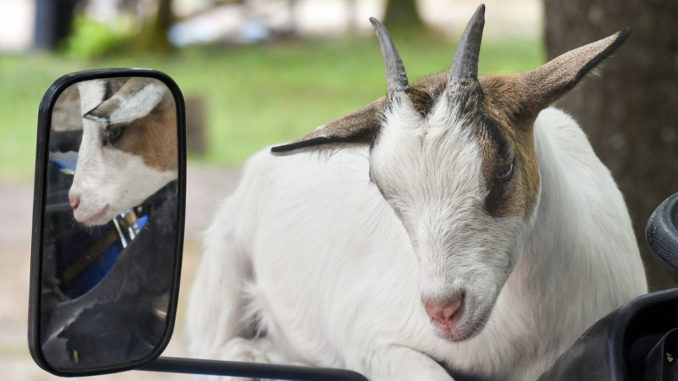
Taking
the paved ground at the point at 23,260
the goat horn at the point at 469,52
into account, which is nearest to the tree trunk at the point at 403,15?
the paved ground at the point at 23,260

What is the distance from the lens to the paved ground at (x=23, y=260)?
230 inches

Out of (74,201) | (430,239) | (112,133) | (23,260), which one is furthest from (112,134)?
(23,260)

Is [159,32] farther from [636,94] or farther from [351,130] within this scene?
[351,130]

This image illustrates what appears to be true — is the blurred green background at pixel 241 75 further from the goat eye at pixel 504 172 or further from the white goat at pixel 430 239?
the goat eye at pixel 504 172

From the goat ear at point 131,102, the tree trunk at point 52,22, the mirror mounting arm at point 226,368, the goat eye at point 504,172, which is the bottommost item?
the mirror mounting arm at point 226,368

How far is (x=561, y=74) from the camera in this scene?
1546 mm

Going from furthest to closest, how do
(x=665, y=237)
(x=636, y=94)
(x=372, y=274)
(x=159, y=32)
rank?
(x=159, y=32)
(x=636, y=94)
(x=372, y=274)
(x=665, y=237)

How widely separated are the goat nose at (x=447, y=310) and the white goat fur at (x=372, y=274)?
0.61 feet

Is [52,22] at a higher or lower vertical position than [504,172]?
higher

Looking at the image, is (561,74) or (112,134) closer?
(561,74)

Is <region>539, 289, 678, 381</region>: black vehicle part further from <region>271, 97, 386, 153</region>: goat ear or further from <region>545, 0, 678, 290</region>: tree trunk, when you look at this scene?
<region>545, 0, 678, 290</region>: tree trunk

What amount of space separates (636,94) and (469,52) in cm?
191

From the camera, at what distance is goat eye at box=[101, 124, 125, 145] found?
164 cm

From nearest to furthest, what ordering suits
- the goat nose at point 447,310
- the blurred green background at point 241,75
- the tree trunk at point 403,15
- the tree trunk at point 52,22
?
the goat nose at point 447,310, the blurred green background at point 241,75, the tree trunk at point 403,15, the tree trunk at point 52,22
